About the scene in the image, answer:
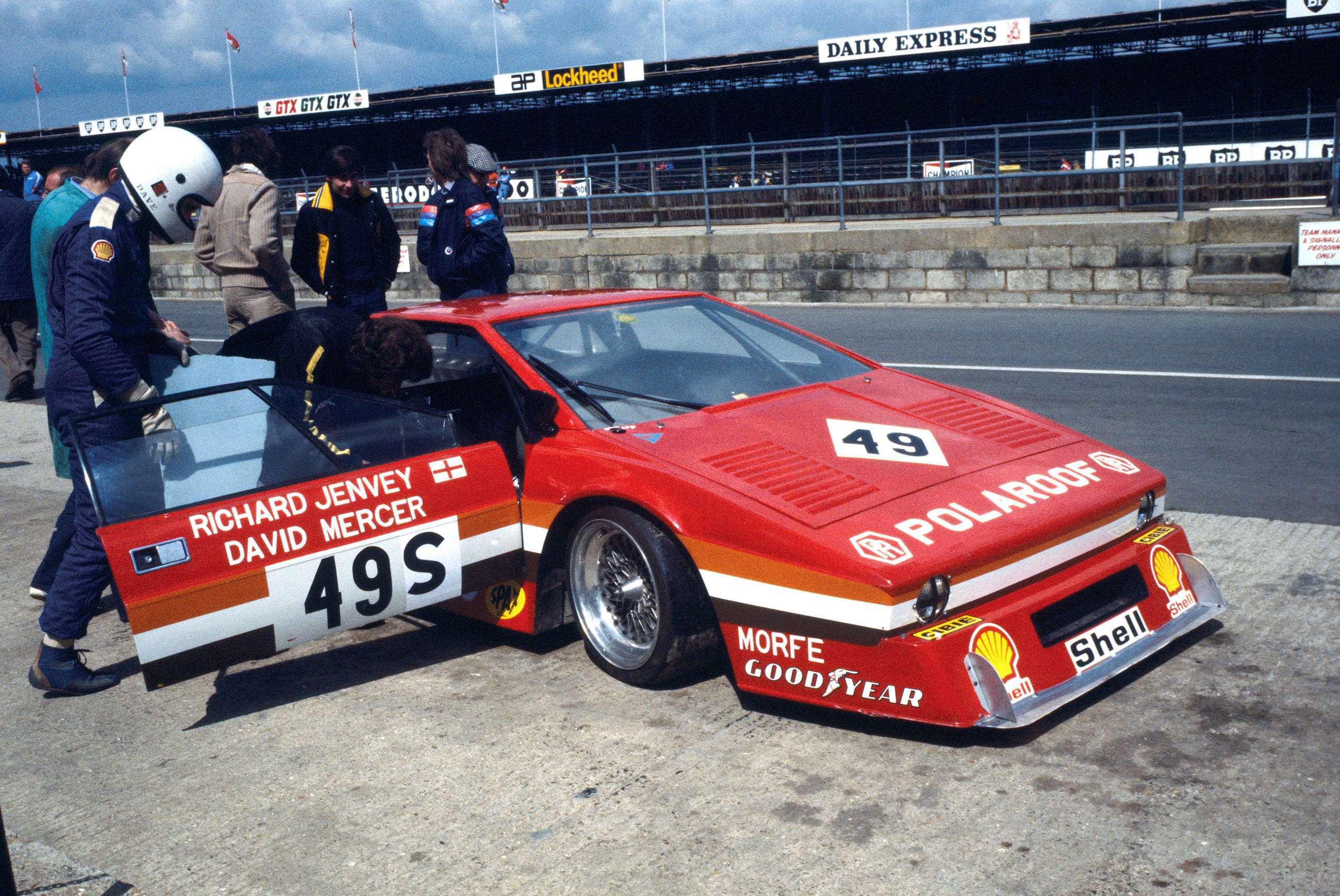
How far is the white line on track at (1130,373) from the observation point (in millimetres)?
8531

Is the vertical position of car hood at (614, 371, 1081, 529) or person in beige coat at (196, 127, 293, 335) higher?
person in beige coat at (196, 127, 293, 335)

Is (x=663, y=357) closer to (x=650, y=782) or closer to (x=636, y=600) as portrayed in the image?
(x=636, y=600)

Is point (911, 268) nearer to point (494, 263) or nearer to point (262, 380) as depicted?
point (494, 263)

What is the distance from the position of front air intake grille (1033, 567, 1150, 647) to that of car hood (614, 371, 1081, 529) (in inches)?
19.8

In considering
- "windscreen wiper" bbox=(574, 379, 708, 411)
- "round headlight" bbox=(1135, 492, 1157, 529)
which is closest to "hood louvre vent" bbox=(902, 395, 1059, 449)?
"round headlight" bbox=(1135, 492, 1157, 529)

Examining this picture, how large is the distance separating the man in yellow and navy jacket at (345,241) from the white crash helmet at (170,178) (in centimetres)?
156

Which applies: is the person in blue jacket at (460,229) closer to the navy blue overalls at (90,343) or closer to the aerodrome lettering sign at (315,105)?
the navy blue overalls at (90,343)

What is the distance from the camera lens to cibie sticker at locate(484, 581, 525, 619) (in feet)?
13.4

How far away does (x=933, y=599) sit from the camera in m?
3.18

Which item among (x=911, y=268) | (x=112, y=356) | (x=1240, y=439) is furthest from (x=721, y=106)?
(x=112, y=356)

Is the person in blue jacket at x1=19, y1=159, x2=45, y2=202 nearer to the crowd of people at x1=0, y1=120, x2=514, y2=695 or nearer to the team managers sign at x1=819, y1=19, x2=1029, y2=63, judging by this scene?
the crowd of people at x1=0, y1=120, x2=514, y2=695

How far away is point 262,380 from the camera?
13.0ft

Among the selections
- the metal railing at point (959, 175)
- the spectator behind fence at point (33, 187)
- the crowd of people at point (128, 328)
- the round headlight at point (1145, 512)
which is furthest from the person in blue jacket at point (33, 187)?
the round headlight at point (1145, 512)

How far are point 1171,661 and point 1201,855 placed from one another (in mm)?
1224
